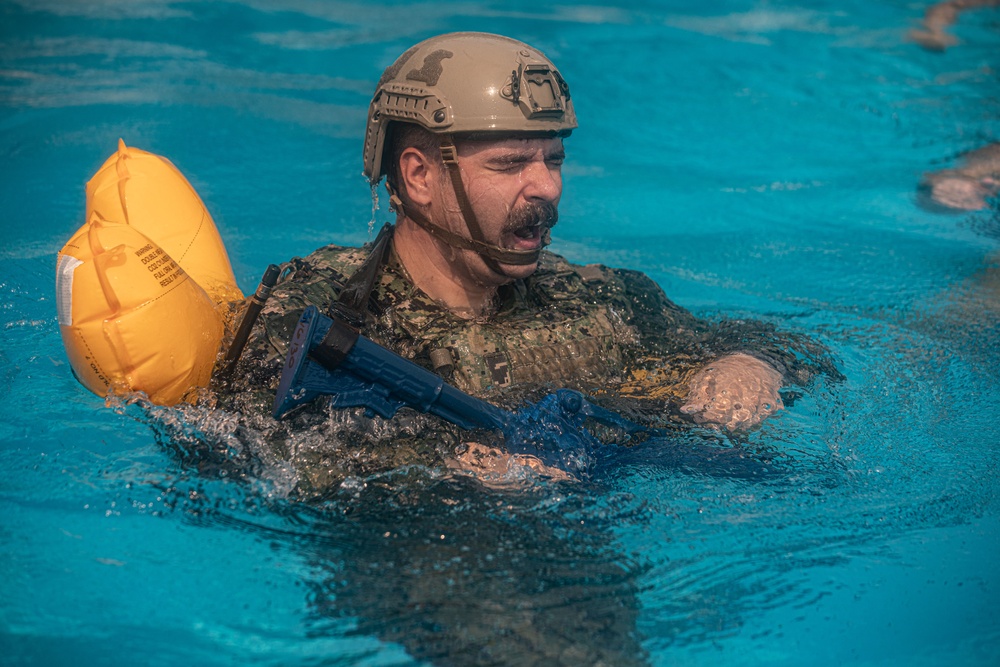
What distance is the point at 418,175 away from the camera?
13.2 feet

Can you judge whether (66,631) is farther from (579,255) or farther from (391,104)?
(579,255)

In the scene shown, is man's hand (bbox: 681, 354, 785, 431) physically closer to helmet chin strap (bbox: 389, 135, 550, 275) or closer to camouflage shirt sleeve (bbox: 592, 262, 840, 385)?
camouflage shirt sleeve (bbox: 592, 262, 840, 385)

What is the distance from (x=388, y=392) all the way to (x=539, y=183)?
1.05 metres

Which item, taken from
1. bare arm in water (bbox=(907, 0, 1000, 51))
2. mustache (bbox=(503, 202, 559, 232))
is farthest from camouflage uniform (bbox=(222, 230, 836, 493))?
bare arm in water (bbox=(907, 0, 1000, 51))

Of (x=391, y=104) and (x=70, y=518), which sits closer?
(x=70, y=518)

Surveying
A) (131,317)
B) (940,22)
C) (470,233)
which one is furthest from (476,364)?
(940,22)

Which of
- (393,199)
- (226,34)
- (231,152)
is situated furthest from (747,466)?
(226,34)

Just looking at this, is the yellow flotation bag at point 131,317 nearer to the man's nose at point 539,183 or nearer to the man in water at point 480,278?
the man in water at point 480,278

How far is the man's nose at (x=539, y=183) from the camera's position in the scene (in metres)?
3.90

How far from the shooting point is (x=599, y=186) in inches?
304

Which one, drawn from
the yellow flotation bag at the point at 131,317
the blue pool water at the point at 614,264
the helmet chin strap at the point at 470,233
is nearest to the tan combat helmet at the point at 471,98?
the helmet chin strap at the point at 470,233

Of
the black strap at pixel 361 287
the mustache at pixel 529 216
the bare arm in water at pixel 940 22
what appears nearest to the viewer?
the black strap at pixel 361 287

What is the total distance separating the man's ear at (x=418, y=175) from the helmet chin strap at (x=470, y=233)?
0.05 meters

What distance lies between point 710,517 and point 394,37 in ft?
23.4
